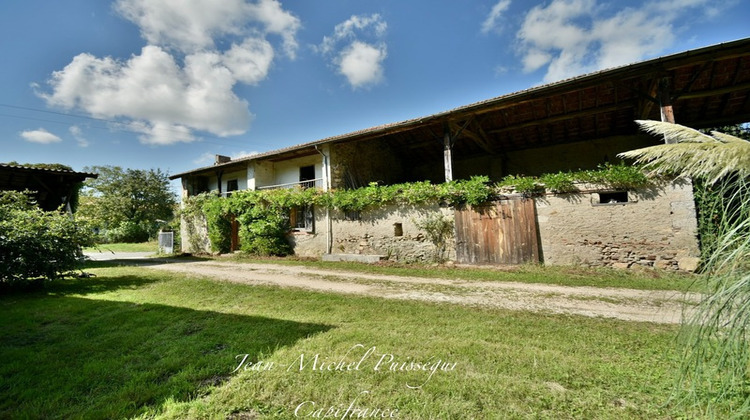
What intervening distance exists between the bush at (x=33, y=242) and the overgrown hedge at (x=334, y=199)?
6583 mm

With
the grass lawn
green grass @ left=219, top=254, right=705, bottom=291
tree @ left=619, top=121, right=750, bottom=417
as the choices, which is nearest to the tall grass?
tree @ left=619, top=121, right=750, bottom=417

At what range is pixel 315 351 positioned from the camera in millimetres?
3109

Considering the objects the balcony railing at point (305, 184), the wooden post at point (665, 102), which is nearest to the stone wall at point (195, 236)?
the balcony railing at point (305, 184)

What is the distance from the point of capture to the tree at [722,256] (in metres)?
1.42

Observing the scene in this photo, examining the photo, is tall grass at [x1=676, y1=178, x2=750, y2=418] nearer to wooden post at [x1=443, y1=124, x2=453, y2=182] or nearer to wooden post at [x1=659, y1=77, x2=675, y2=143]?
wooden post at [x1=659, y1=77, x2=675, y2=143]

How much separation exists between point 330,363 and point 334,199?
30.8 feet

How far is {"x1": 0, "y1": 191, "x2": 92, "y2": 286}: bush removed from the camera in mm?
5973

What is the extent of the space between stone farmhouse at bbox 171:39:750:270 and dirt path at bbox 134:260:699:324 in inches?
104

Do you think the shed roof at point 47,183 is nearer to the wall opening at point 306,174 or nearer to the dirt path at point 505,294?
the dirt path at point 505,294

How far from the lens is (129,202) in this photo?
29.4 metres

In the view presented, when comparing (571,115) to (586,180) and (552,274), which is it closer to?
(586,180)

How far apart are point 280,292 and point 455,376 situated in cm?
428

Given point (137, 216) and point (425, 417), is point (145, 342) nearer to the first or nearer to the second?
point (425, 417)

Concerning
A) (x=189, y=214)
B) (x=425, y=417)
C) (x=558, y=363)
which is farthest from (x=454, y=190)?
(x=189, y=214)
